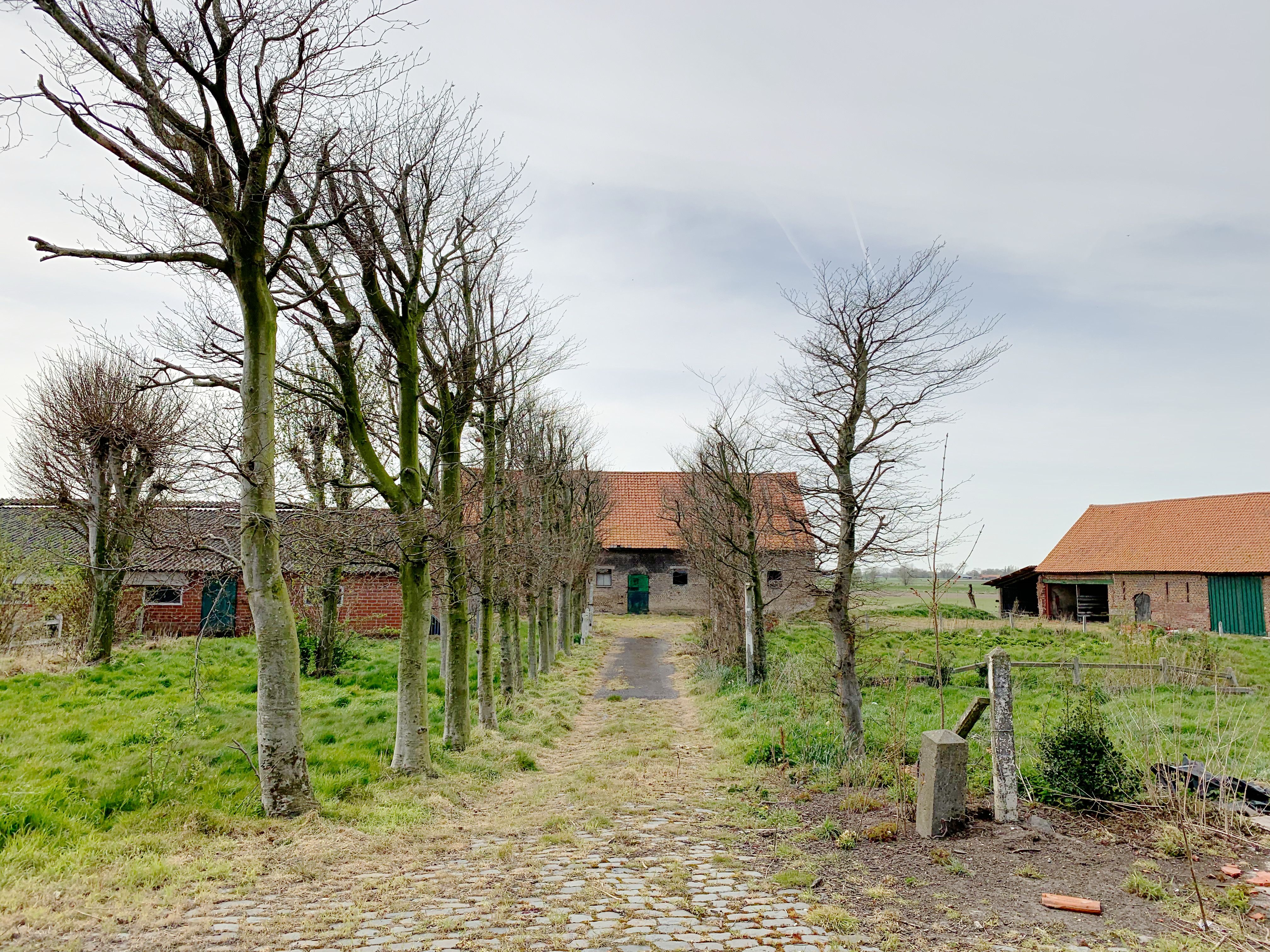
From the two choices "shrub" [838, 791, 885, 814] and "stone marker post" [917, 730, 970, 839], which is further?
"shrub" [838, 791, 885, 814]

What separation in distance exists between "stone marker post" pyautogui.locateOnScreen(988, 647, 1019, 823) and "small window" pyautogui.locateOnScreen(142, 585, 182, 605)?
24.6m

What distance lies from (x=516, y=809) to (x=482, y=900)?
286 cm

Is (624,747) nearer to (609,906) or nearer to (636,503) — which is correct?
(609,906)

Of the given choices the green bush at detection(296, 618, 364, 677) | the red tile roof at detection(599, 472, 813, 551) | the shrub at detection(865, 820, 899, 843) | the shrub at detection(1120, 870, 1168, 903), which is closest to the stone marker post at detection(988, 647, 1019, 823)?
the shrub at detection(865, 820, 899, 843)

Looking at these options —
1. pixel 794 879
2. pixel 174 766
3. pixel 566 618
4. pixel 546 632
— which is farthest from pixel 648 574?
pixel 794 879

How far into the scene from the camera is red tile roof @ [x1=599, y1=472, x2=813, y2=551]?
34781 millimetres

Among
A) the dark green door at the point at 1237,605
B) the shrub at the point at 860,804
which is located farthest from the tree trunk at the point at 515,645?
the dark green door at the point at 1237,605

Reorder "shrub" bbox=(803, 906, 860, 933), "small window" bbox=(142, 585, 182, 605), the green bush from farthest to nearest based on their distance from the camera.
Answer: "small window" bbox=(142, 585, 182, 605), the green bush, "shrub" bbox=(803, 906, 860, 933)

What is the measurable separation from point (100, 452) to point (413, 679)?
12.3 meters

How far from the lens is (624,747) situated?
10.6 m

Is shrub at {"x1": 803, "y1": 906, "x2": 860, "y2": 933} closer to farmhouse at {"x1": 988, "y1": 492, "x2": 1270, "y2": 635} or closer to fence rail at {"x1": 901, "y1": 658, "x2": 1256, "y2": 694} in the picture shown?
fence rail at {"x1": 901, "y1": 658, "x2": 1256, "y2": 694}

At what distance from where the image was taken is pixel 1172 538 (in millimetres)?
31297

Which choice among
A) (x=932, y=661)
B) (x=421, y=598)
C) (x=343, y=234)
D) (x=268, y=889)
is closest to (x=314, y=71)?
(x=343, y=234)

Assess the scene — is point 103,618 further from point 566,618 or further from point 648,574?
point 648,574
